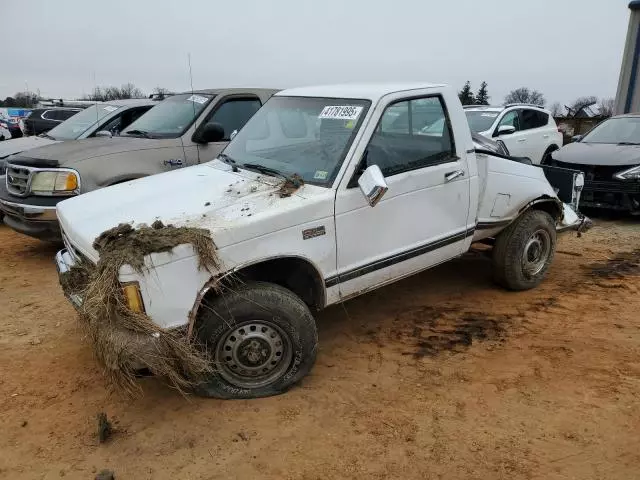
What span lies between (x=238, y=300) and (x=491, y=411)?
1.75 meters

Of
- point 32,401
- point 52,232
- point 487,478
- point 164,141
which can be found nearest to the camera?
point 487,478

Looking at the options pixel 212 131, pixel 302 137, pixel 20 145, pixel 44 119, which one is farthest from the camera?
pixel 44 119

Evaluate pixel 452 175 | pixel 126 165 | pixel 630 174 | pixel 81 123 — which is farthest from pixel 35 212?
pixel 630 174

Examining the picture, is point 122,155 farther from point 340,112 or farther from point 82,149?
point 340,112

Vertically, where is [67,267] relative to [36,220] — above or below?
above

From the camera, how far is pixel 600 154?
832 centimetres

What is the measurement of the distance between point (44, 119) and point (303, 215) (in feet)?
43.6

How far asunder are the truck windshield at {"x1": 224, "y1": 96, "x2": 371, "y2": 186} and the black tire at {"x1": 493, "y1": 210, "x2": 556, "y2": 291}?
211cm

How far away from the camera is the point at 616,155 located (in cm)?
812

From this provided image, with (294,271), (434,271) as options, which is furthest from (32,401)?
(434,271)

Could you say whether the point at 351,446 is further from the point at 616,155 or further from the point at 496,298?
the point at 616,155

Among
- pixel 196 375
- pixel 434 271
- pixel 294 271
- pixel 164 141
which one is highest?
pixel 164 141

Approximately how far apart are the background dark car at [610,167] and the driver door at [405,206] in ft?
15.3

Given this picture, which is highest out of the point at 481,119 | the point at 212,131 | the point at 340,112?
the point at 340,112
